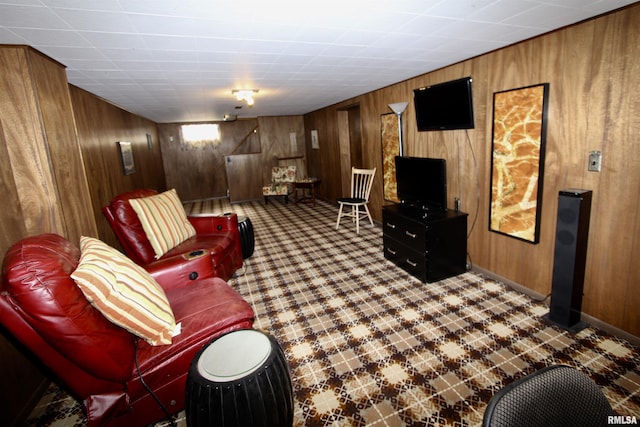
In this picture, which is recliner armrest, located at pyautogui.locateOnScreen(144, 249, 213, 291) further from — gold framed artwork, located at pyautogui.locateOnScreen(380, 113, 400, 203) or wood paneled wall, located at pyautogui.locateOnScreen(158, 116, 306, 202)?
wood paneled wall, located at pyautogui.locateOnScreen(158, 116, 306, 202)

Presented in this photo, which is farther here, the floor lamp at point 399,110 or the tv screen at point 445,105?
the floor lamp at point 399,110

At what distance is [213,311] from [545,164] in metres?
2.68

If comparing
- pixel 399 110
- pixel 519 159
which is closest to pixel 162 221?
pixel 399 110

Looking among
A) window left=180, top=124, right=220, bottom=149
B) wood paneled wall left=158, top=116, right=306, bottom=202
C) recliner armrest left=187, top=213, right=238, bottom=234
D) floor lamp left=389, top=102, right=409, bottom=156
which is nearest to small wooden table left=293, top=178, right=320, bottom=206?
wood paneled wall left=158, top=116, right=306, bottom=202

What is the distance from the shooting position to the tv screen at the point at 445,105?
9.81 ft

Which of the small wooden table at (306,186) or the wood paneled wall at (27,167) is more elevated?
the wood paneled wall at (27,167)

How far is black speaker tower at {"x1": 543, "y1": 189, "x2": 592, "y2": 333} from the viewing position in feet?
6.91

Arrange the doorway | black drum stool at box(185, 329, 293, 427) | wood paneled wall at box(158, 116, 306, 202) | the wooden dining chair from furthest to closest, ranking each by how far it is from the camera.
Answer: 1. wood paneled wall at box(158, 116, 306, 202)
2. the doorway
3. the wooden dining chair
4. black drum stool at box(185, 329, 293, 427)

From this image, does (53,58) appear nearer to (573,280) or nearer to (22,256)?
(22,256)

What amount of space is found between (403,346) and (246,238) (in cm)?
240

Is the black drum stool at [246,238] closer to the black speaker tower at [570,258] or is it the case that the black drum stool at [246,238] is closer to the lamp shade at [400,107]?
the lamp shade at [400,107]

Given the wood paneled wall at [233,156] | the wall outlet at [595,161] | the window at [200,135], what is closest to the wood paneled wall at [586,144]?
the wall outlet at [595,161]

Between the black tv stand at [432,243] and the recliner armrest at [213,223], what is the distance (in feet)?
6.01

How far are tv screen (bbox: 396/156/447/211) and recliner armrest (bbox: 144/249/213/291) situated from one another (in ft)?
7.57
